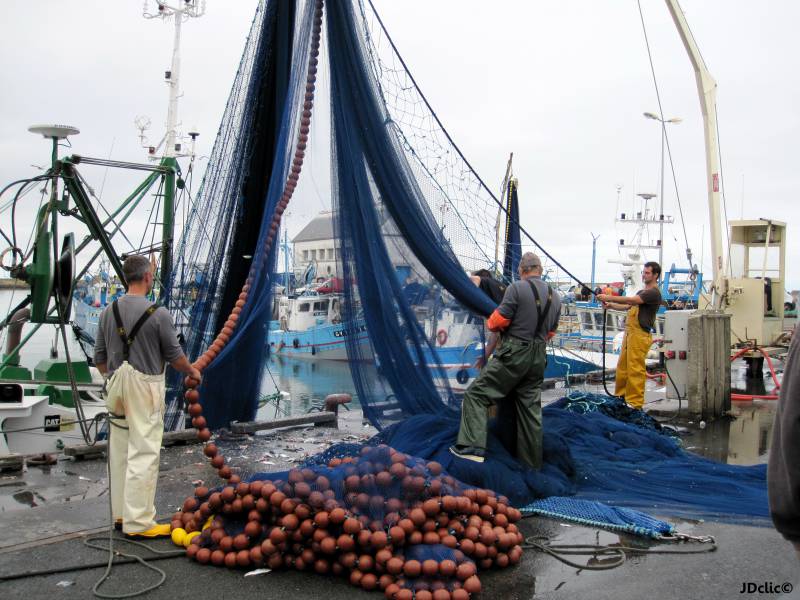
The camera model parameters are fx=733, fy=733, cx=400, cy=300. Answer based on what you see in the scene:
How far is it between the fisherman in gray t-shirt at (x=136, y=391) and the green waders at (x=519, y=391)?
221 centimetres

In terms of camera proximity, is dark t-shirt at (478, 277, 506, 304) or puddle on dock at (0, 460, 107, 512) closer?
puddle on dock at (0, 460, 107, 512)

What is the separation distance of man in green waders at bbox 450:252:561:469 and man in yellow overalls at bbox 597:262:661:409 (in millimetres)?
2960

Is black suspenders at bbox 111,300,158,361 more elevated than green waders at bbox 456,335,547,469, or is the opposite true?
black suspenders at bbox 111,300,158,361

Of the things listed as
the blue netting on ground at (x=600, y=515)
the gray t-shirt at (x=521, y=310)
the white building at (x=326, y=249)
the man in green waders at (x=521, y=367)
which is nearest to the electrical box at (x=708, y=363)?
the man in green waders at (x=521, y=367)

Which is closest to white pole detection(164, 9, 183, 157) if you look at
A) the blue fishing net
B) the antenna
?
the antenna

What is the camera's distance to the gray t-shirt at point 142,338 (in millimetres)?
4512

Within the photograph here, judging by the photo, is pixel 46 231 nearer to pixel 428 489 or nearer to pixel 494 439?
pixel 494 439

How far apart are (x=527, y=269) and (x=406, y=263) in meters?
1.09

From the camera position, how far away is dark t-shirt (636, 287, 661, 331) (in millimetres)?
8625

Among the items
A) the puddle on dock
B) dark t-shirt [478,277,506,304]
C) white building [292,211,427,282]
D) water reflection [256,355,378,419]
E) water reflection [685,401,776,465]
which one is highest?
white building [292,211,427,282]

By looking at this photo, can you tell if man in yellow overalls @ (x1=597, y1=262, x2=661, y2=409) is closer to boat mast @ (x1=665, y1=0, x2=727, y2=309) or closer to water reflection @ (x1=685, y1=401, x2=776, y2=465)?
water reflection @ (x1=685, y1=401, x2=776, y2=465)

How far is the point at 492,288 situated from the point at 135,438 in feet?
12.0

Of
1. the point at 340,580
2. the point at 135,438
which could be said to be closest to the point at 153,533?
the point at 135,438

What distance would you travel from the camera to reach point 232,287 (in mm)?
7234
